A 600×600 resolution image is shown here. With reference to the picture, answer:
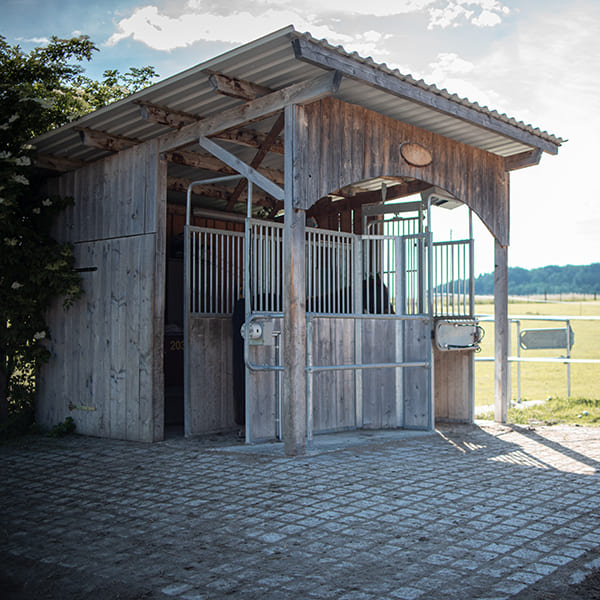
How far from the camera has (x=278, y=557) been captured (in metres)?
3.32

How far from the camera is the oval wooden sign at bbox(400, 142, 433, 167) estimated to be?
683cm

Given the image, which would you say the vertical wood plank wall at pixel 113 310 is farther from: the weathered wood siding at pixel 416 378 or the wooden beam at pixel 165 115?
the weathered wood siding at pixel 416 378

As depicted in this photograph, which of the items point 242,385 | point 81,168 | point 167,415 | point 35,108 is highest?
point 35,108

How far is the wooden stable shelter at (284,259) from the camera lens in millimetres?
5895

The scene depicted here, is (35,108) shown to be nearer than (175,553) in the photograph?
No

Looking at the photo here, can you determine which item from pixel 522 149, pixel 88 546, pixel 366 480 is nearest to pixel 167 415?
pixel 366 480

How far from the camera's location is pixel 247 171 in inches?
251

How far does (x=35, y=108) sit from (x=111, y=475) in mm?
5177

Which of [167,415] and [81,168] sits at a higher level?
[81,168]

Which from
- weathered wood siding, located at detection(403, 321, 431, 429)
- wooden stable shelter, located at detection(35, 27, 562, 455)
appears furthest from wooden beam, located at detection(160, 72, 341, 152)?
weathered wood siding, located at detection(403, 321, 431, 429)

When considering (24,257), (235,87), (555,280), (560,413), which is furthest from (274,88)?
(555,280)

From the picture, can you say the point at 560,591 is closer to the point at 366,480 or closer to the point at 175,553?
the point at 175,553

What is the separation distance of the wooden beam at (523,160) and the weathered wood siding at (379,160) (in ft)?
0.34

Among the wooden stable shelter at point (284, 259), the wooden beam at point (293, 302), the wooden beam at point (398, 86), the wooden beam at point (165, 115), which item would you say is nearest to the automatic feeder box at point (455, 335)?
the wooden stable shelter at point (284, 259)
